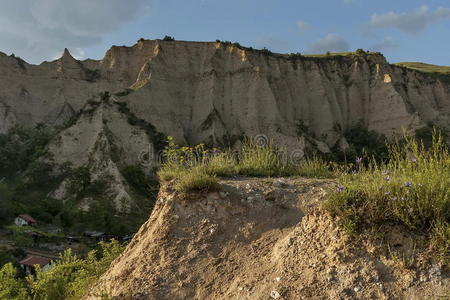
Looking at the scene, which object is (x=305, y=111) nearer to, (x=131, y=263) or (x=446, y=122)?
(x=446, y=122)

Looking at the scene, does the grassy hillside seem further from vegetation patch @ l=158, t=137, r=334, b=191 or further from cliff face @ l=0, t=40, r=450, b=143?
vegetation patch @ l=158, t=137, r=334, b=191

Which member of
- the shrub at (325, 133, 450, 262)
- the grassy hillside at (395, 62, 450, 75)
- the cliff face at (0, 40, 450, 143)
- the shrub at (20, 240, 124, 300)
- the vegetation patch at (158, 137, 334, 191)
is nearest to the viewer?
the shrub at (325, 133, 450, 262)

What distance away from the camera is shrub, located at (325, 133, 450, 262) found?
412 centimetres

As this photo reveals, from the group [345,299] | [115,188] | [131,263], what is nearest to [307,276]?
[345,299]

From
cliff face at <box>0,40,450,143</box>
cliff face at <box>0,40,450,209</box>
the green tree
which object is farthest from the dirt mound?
cliff face at <box>0,40,450,143</box>

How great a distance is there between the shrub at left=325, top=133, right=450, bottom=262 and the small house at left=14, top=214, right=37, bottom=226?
1407 inches

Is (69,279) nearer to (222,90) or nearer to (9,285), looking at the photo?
(9,285)

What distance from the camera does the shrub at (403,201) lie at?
13.5 ft

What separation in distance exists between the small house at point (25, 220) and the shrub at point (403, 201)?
35.7 metres

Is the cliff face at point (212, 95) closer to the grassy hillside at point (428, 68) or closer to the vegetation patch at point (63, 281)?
the grassy hillside at point (428, 68)

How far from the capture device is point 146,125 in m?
47.3

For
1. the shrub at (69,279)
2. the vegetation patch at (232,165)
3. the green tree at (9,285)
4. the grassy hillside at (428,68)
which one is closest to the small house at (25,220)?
the green tree at (9,285)

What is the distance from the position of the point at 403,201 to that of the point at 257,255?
1.60 meters

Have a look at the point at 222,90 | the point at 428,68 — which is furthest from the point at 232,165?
the point at 428,68
